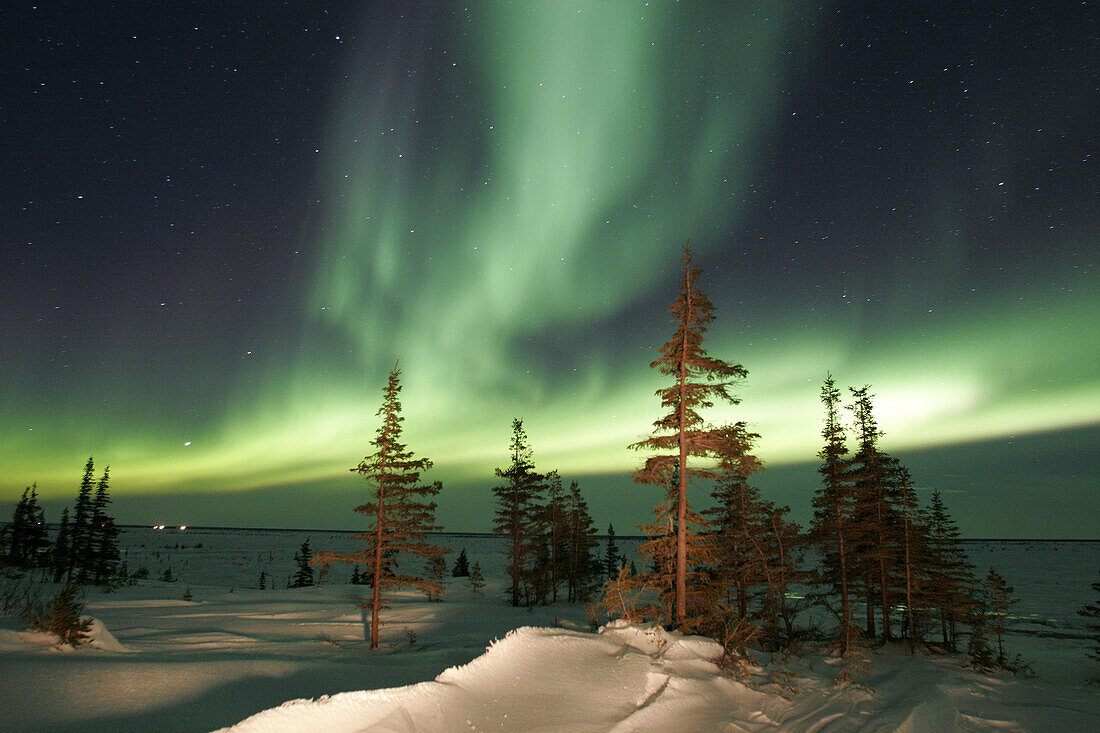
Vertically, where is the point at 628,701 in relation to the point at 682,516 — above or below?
below

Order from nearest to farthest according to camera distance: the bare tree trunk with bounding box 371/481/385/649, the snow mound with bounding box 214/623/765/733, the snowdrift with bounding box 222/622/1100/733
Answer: the snow mound with bounding box 214/623/765/733 < the snowdrift with bounding box 222/622/1100/733 < the bare tree trunk with bounding box 371/481/385/649

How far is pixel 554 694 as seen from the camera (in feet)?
26.9

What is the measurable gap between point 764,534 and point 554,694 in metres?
26.7

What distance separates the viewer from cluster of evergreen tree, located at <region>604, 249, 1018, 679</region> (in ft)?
54.4

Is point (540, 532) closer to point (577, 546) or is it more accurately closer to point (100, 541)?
point (577, 546)

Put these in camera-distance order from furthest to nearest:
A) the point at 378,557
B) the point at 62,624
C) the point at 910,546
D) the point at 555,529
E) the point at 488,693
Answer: the point at 555,529 → the point at 910,546 → the point at 378,557 → the point at 62,624 → the point at 488,693

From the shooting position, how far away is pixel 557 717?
7289 millimetres

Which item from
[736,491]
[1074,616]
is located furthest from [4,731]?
[1074,616]

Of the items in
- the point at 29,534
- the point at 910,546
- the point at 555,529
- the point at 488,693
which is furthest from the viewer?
the point at 29,534

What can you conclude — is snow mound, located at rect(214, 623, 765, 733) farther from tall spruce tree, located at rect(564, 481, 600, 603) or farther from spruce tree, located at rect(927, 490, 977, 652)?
tall spruce tree, located at rect(564, 481, 600, 603)

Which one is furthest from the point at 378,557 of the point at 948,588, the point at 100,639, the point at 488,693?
the point at 948,588

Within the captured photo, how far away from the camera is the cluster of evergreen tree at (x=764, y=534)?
16.6 meters

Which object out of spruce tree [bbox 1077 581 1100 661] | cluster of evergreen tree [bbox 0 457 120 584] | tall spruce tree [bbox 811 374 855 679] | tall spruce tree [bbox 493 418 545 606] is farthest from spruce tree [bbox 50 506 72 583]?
spruce tree [bbox 1077 581 1100 661]

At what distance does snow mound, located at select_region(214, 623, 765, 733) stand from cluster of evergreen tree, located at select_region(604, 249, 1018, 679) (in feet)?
10.7
